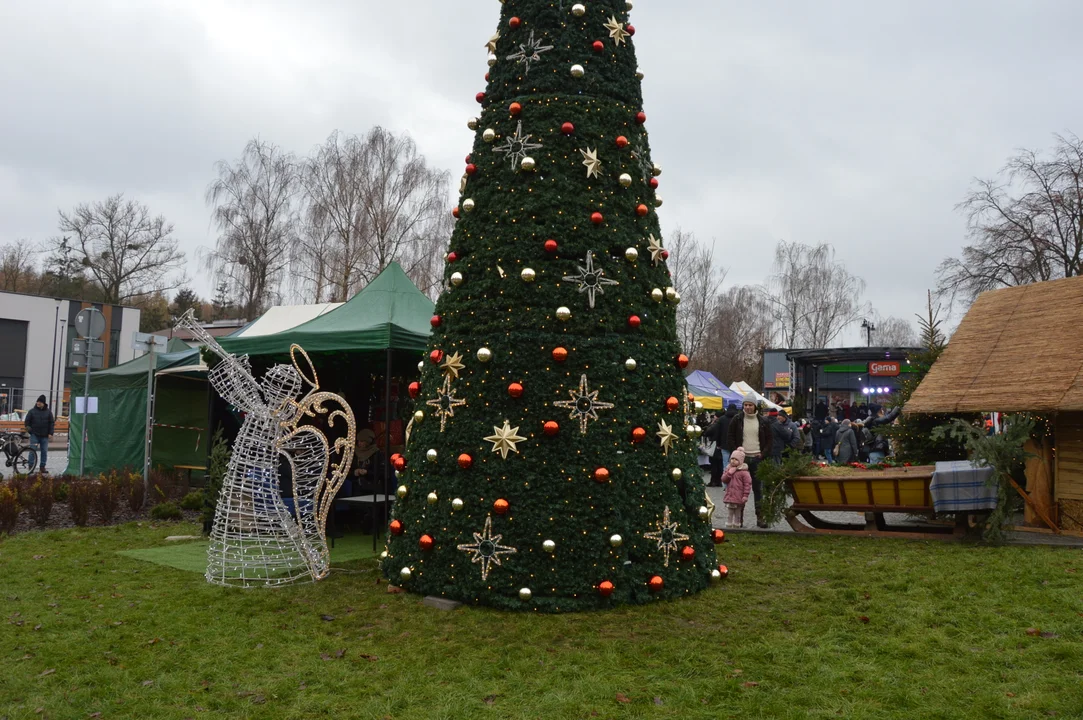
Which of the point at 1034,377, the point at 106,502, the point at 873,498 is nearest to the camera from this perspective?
the point at 873,498

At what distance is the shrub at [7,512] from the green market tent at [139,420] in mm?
5457

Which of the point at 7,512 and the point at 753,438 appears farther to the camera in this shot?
the point at 753,438

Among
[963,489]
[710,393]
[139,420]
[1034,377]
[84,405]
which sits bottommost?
[963,489]

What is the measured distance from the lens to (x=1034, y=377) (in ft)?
31.8

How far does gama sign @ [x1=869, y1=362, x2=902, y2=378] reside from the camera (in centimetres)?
3609

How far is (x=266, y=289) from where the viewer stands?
3375 cm

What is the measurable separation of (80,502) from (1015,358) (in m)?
12.6

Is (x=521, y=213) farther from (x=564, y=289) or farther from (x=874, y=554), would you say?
(x=874, y=554)

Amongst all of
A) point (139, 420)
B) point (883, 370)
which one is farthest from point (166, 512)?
point (883, 370)

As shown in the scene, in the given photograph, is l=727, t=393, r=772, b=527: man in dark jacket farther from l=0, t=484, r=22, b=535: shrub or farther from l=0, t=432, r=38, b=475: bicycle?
l=0, t=432, r=38, b=475: bicycle

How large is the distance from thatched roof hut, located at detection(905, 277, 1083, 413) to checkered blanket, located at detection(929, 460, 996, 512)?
111cm

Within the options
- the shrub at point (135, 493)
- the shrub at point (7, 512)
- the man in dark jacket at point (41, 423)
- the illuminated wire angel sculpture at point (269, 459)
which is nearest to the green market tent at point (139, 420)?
the man in dark jacket at point (41, 423)

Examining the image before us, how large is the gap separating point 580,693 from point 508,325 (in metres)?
2.96

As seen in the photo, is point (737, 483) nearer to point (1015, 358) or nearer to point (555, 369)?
point (1015, 358)
